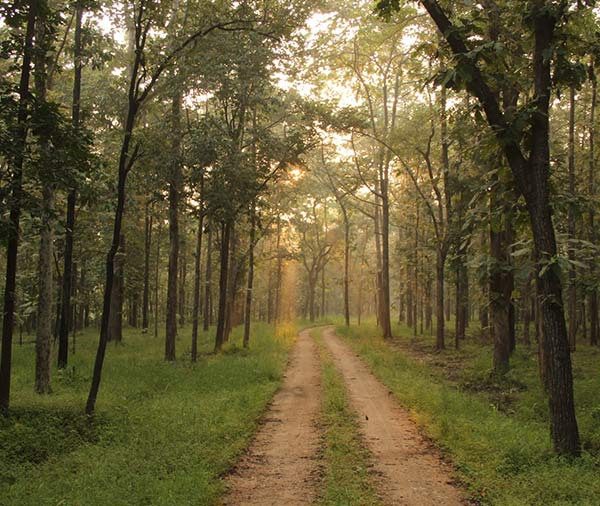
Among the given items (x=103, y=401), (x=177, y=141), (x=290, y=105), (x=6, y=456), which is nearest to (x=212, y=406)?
(x=103, y=401)

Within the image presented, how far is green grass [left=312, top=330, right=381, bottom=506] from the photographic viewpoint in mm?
6574

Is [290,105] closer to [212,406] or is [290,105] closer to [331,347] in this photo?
[331,347]

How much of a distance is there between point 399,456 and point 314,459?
152 cm

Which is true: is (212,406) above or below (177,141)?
below

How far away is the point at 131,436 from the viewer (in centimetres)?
918

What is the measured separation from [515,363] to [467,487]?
38.5ft

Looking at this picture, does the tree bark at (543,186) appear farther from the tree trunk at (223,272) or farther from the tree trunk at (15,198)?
the tree trunk at (223,272)

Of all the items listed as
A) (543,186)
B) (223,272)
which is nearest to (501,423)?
(543,186)

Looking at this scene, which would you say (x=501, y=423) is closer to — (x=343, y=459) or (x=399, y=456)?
(x=399, y=456)

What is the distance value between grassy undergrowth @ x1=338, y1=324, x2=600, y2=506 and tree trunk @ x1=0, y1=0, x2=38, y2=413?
8.85 metres

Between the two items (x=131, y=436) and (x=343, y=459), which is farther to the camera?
(x=131, y=436)

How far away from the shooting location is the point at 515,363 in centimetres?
1733

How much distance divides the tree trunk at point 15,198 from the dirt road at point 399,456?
753 centimetres

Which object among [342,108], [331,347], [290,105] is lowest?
[331,347]
